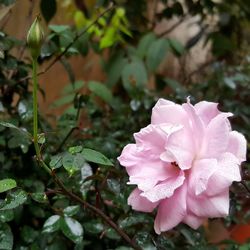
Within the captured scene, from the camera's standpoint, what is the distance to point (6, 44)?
0.80 metres

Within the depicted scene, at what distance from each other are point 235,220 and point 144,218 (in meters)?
0.29

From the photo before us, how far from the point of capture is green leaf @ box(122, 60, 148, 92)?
1470mm

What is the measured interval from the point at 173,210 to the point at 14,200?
190mm

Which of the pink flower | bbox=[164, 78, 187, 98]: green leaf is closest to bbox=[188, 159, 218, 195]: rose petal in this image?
the pink flower

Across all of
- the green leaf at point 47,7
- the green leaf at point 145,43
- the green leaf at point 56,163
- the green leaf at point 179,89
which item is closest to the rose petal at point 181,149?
the green leaf at point 56,163

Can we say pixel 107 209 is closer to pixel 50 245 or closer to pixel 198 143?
pixel 50 245

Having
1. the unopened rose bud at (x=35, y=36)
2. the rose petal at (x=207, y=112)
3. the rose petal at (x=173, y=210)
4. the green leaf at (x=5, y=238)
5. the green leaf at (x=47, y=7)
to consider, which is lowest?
the green leaf at (x=5, y=238)

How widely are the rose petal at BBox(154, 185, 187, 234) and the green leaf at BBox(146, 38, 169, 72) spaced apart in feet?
3.40

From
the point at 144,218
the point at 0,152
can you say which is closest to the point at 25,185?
the point at 0,152

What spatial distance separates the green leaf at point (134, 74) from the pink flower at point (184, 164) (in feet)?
3.01

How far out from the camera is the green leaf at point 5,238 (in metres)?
0.63

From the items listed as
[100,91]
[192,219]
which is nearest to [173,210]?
[192,219]

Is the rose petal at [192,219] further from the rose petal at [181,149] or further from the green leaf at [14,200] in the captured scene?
the green leaf at [14,200]

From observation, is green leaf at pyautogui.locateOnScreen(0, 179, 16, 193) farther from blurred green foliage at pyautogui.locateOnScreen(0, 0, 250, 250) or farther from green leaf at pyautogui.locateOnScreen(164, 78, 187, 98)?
green leaf at pyautogui.locateOnScreen(164, 78, 187, 98)
